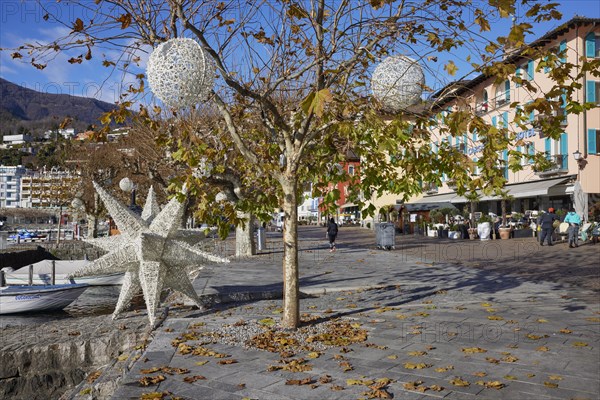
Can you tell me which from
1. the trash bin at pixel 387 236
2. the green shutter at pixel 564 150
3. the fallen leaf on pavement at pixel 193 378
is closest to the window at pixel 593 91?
the green shutter at pixel 564 150

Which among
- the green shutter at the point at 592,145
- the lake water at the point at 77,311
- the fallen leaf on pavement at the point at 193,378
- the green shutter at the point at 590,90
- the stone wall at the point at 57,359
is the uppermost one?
the green shutter at the point at 590,90

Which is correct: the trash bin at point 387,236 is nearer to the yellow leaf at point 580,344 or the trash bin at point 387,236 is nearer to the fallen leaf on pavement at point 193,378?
the yellow leaf at point 580,344

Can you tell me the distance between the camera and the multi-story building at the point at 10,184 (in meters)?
155

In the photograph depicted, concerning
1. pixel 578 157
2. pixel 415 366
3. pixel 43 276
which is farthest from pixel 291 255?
pixel 578 157

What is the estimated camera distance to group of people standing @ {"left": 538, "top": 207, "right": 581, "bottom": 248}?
2075cm

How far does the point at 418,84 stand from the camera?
6.25 meters

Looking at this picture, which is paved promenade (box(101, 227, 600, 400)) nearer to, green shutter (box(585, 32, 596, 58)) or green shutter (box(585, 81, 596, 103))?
green shutter (box(585, 81, 596, 103))

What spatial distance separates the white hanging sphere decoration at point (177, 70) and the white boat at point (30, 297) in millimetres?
8937

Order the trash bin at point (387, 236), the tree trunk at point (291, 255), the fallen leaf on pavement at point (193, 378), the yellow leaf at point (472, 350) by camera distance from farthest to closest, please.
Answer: the trash bin at point (387, 236) → the tree trunk at point (291, 255) → the yellow leaf at point (472, 350) → the fallen leaf on pavement at point (193, 378)

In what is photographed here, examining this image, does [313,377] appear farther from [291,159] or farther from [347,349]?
[291,159]

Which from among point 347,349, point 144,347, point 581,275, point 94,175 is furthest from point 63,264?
point 94,175

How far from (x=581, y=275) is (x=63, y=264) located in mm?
14421

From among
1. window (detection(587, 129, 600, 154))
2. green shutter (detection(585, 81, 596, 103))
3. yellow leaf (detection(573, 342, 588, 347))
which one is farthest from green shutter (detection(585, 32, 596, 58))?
yellow leaf (detection(573, 342, 588, 347))

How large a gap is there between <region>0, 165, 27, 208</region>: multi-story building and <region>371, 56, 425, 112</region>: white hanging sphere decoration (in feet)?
548
